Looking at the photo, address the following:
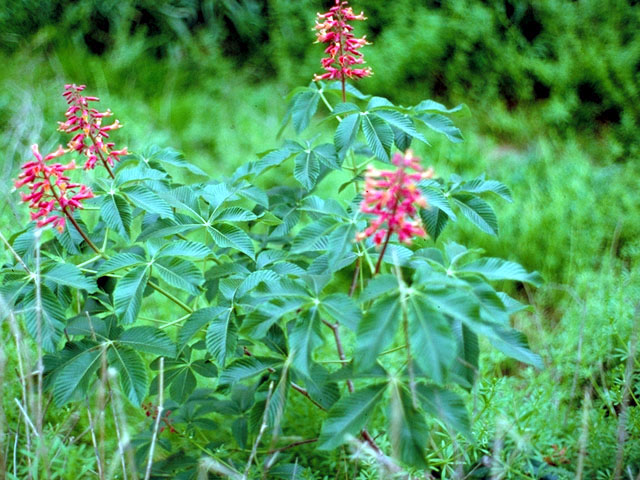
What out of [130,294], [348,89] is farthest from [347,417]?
[348,89]

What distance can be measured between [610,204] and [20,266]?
2.31 meters

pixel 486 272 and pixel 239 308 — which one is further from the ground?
pixel 486 272

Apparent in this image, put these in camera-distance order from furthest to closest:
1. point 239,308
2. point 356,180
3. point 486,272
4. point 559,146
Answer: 1. point 559,146
2. point 356,180
3. point 239,308
4. point 486,272

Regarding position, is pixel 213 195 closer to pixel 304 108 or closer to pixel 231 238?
pixel 231 238

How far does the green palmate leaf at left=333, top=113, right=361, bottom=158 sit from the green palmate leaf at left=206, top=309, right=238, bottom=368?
389 millimetres

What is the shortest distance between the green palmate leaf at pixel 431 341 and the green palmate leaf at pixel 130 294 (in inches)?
19.2

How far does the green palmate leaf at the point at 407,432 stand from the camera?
1040 millimetres

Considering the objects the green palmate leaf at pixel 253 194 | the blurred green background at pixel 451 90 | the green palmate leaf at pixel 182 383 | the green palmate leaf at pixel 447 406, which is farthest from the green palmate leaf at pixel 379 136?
the blurred green background at pixel 451 90

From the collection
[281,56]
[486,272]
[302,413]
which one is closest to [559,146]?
[281,56]

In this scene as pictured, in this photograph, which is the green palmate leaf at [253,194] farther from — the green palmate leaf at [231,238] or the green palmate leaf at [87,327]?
the green palmate leaf at [87,327]

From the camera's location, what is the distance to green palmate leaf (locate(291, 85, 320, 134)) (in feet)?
4.88

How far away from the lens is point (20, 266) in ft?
4.28

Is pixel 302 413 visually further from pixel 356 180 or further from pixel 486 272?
pixel 486 272

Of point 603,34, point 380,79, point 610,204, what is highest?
point 603,34
